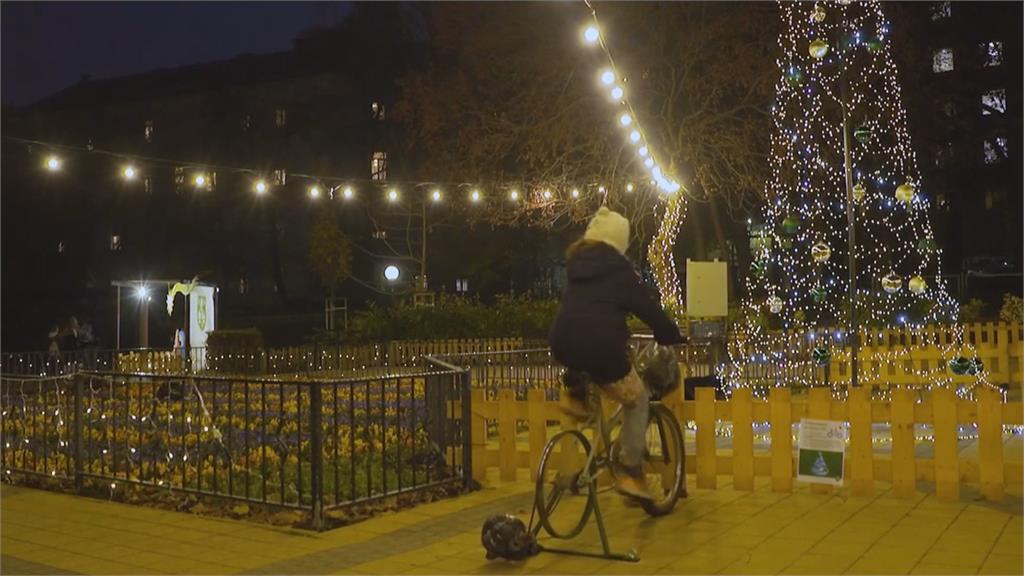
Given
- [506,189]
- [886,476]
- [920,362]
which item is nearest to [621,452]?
[886,476]

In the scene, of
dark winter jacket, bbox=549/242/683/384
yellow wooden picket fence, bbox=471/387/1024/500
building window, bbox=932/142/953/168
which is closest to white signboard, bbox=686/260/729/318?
yellow wooden picket fence, bbox=471/387/1024/500

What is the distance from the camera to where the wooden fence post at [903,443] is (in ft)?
24.7

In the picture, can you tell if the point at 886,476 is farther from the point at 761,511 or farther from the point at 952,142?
the point at 952,142

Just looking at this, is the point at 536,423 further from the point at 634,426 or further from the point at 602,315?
the point at 602,315

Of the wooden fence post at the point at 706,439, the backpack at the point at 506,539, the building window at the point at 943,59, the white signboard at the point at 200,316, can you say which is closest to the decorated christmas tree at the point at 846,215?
the wooden fence post at the point at 706,439

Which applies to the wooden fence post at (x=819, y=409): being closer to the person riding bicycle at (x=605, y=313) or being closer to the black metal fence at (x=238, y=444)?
the person riding bicycle at (x=605, y=313)

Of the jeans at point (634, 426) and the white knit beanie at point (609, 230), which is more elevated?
the white knit beanie at point (609, 230)

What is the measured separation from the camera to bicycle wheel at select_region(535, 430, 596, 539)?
6227 millimetres

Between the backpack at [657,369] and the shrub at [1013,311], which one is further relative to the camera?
the shrub at [1013,311]

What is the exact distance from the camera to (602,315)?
6.11 m

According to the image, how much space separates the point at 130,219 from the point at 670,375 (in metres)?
43.3

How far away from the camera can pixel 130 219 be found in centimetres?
4616

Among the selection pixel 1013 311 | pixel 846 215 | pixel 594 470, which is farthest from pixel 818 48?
pixel 1013 311

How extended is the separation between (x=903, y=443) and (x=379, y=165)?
36.5 m
